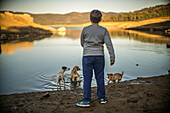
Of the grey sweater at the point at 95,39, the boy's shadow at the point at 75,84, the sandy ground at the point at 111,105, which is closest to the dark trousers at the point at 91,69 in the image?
the grey sweater at the point at 95,39

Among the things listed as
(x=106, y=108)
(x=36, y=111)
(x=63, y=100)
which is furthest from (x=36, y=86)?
(x=106, y=108)

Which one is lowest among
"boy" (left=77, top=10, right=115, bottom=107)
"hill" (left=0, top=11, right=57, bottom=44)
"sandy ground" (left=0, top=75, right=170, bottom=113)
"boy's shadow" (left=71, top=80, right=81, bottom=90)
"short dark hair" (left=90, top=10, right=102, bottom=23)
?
"boy's shadow" (left=71, top=80, right=81, bottom=90)

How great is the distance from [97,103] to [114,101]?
539 mm

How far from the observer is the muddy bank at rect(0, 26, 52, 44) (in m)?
42.1

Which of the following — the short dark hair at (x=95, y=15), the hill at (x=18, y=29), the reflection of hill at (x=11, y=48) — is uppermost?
the hill at (x=18, y=29)

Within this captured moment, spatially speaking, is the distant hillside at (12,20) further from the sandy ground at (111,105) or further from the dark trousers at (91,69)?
the dark trousers at (91,69)

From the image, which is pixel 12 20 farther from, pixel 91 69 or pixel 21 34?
pixel 91 69

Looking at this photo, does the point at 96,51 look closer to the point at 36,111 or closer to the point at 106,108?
the point at 106,108

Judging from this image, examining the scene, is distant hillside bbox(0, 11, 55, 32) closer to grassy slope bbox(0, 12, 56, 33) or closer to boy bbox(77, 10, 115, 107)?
grassy slope bbox(0, 12, 56, 33)

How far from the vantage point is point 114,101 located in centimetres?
578

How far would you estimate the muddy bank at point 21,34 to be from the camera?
42094 mm

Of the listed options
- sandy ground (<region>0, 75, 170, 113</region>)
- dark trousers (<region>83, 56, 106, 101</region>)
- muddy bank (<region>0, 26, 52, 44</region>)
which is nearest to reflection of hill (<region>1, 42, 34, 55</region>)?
muddy bank (<region>0, 26, 52, 44</region>)

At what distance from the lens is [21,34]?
173 ft

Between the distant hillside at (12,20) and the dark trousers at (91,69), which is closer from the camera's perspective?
the dark trousers at (91,69)
